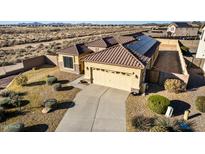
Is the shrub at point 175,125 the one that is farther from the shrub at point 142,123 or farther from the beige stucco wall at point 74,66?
the beige stucco wall at point 74,66

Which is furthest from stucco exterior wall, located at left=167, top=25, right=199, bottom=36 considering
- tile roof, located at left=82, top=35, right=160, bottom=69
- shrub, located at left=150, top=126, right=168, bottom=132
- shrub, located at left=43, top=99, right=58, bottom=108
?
shrub, located at left=43, top=99, right=58, bottom=108

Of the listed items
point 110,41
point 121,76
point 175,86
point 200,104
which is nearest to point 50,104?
point 121,76

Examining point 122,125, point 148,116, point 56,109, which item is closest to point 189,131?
point 148,116

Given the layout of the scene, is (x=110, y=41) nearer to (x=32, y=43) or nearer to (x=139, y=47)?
(x=139, y=47)

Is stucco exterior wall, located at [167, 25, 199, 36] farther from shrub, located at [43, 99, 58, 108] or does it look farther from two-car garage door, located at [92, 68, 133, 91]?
shrub, located at [43, 99, 58, 108]

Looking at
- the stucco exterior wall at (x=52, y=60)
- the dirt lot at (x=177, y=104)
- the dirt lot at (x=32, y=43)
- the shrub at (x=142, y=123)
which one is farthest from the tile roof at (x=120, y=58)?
the dirt lot at (x=32, y=43)
